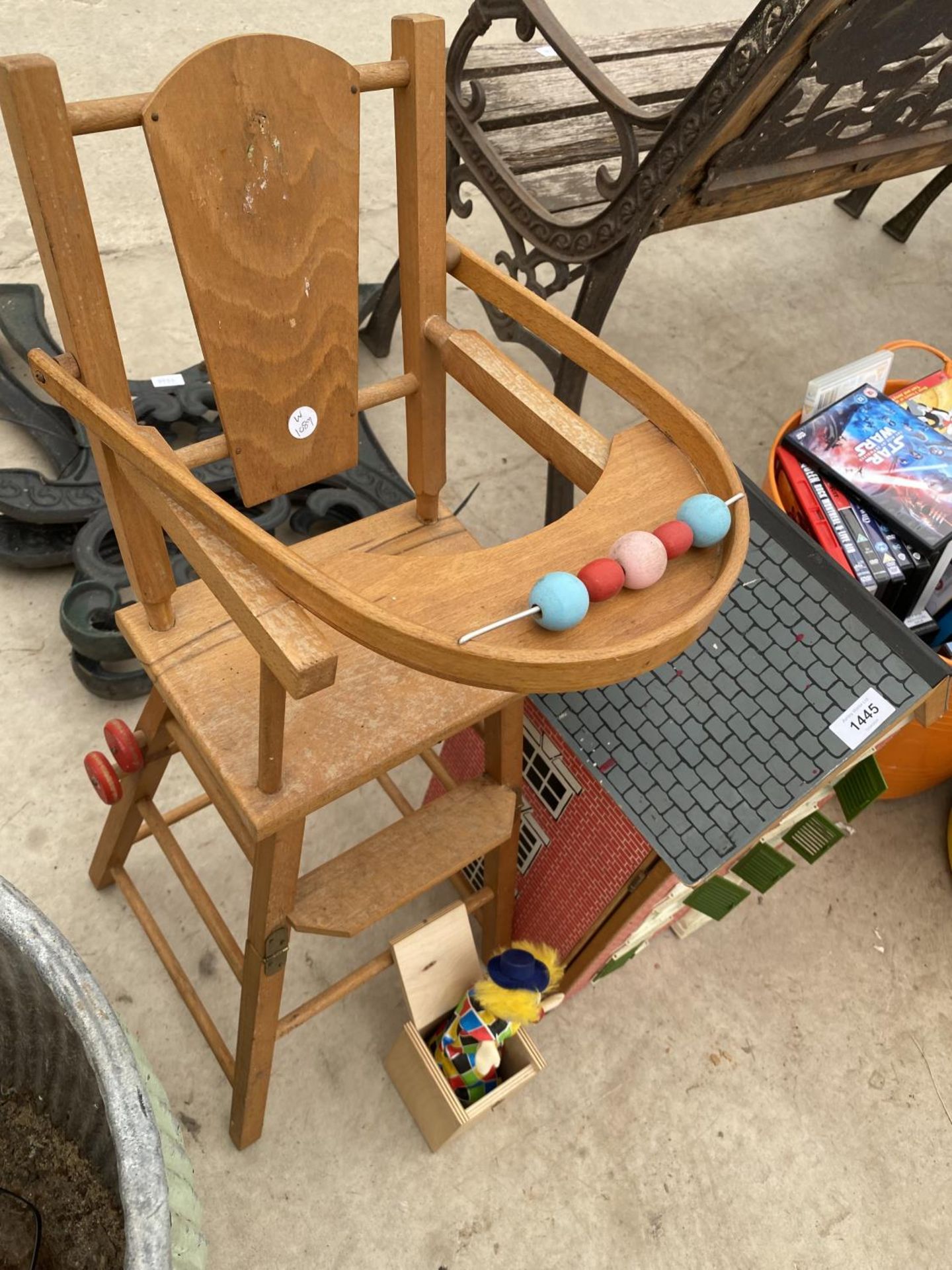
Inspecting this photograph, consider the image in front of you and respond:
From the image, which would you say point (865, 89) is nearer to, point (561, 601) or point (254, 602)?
point (561, 601)

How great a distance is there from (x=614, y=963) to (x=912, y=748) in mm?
557

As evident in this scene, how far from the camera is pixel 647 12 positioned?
3.24 metres

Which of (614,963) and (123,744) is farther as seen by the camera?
(614,963)

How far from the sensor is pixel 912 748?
1.41 meters

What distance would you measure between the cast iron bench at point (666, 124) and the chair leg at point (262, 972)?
980 millimetres

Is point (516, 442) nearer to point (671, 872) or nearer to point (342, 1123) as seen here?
point (671, 872)

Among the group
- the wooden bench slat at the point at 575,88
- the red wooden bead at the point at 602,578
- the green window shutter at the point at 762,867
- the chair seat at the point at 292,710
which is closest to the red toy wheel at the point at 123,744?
the chair seat at the point at 292,710

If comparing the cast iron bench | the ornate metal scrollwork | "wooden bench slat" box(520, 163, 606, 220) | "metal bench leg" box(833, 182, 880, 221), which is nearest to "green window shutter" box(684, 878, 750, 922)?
the cast iron bench

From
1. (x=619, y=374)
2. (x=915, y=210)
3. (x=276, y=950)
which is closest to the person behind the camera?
(x=619, y=374)

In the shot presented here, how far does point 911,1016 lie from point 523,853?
681mm

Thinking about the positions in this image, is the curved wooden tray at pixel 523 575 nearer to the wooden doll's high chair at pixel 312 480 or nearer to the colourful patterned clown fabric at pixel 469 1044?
the wooden doll's high chair at pixel 312 480

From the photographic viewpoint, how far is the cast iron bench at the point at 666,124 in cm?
115

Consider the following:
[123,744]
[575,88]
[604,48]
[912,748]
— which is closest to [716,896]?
[912,748]

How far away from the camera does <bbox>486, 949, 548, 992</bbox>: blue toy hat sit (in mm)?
1151
